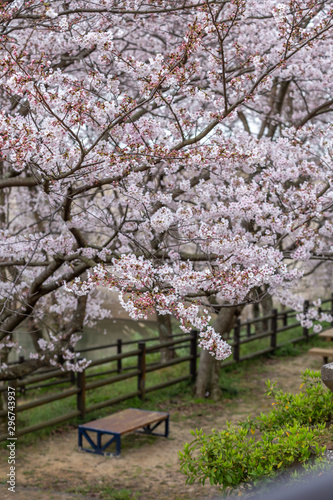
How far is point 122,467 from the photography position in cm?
618

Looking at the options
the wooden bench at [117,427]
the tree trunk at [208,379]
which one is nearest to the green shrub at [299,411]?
the wooden bench at [117,427]

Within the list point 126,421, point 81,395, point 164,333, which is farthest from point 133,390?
point 126,421

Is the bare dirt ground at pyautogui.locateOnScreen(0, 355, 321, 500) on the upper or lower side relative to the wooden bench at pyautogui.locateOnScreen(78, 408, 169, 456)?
lower

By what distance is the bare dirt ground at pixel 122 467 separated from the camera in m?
5.41

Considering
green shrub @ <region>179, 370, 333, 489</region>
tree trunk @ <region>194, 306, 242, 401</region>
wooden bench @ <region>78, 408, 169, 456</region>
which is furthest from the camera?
tree trunk @ <region>194, 306, 242, 401</region>

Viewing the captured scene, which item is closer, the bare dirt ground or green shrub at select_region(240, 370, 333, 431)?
green shrub at select_region(240, 370, 333, 431)

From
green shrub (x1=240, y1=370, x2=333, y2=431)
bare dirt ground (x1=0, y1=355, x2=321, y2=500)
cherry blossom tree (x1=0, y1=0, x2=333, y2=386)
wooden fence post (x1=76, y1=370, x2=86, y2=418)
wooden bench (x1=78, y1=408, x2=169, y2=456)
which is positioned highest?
cherry blossom tree (x1=0, y1=0, x2=333, y2=386)

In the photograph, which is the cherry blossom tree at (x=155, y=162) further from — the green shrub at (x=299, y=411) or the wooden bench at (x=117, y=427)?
the wooden bench at (x=117, y=427)

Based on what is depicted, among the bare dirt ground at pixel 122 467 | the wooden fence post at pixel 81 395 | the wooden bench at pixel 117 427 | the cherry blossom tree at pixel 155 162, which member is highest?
the cherry blossom tree at pixel 155 162

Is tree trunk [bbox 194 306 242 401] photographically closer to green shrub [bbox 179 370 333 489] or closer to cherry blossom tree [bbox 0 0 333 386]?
cherry blossom tree [bbox 0 0 333 386]

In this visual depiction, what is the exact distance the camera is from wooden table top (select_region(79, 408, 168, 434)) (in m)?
6.57

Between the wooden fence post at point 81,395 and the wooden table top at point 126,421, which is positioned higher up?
the wooden fence post at point 81,395

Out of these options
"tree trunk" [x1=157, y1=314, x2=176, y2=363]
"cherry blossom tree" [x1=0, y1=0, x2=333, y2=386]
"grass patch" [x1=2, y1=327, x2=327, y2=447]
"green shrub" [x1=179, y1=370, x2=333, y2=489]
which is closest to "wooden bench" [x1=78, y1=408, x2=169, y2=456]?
"grass patch" [x1=2, y1=327, x2=327, y2=447]

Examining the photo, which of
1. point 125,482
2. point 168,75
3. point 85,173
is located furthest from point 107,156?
point 125,482
